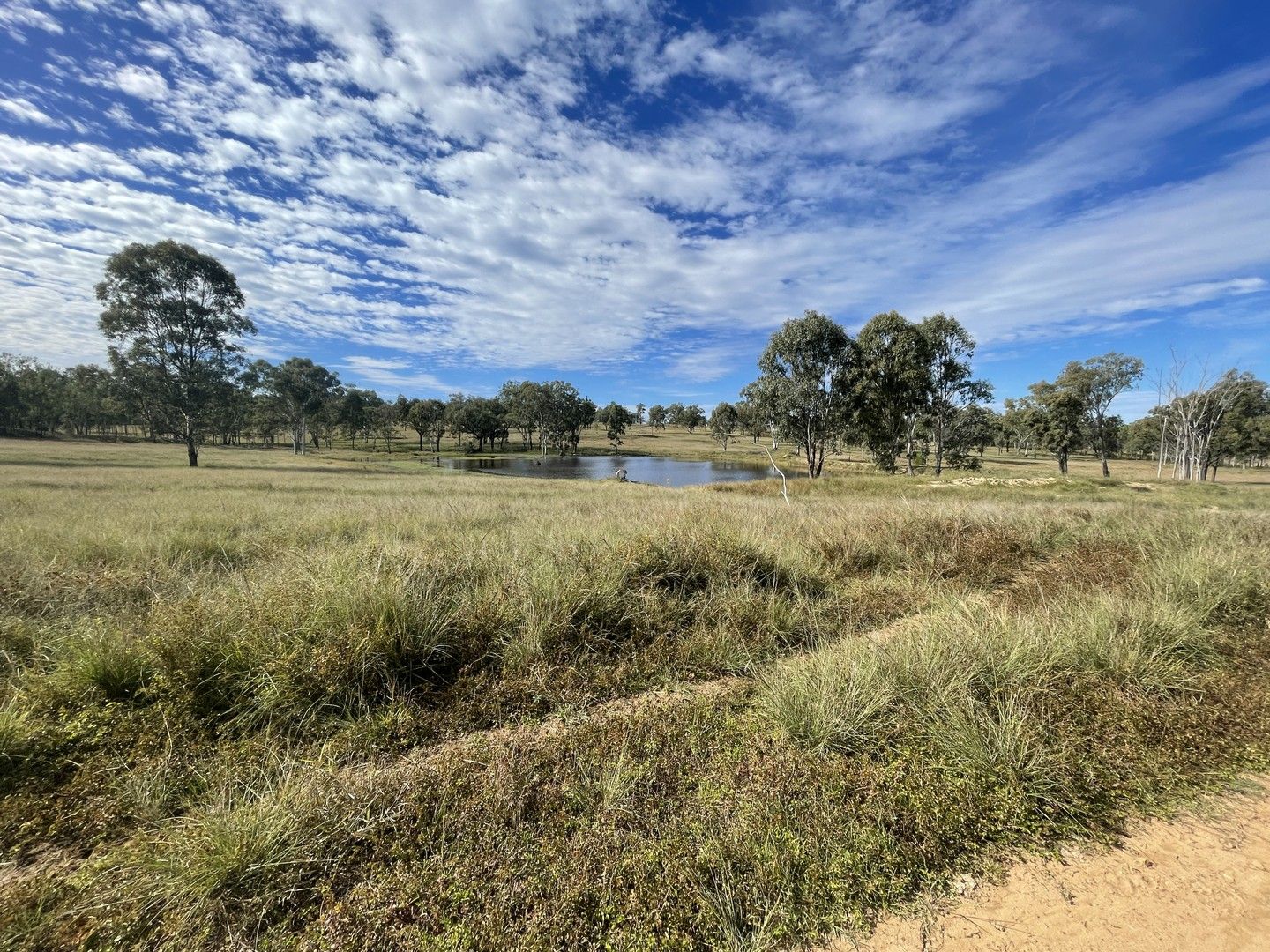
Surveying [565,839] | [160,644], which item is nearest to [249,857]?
[565,839]

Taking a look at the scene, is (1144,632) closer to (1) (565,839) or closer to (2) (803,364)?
(1) (565,839)

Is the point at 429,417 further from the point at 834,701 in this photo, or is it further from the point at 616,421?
the point at 834,701

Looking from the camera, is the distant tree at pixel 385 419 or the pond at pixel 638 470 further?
the distant tree at pixel 385 419

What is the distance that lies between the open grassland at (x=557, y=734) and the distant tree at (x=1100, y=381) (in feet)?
174

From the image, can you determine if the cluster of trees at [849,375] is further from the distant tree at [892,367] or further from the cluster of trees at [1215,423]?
the cluster of trees at [1215,423]

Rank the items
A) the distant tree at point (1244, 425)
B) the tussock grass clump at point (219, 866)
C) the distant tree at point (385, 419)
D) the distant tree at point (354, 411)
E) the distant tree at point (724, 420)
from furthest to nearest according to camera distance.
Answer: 1. the distant tree at point (724, 420)
2. the distant tree at point (385, 419)
3. the distant tree at point (354, 411)
4. the distant tree at point (1244, 425)
5. the tussock grass clump at point (219, 866)

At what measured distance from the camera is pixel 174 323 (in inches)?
1207

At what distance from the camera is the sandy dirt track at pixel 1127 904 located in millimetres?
2092

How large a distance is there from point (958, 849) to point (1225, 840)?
160 centimetres

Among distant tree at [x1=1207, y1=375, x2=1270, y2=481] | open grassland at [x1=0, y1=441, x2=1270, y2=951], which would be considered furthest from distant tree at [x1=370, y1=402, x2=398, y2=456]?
distant tree at [x1=1207, y1=375, x2=1270, y2=481]

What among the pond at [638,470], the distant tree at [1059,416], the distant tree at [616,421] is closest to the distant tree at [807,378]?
the pond at [638,470]

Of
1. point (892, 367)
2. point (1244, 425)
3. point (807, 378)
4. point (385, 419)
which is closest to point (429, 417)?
point (385, 419)

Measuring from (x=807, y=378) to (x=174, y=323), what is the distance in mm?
43237

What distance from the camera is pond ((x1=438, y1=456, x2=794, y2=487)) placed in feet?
147
